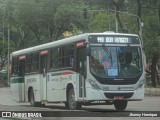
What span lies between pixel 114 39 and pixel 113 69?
1.31 metres

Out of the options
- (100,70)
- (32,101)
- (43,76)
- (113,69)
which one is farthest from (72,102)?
(32,101)

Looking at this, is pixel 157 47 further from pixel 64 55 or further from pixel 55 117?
pixel 55 117

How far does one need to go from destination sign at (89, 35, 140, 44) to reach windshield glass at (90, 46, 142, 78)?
0.95 ft

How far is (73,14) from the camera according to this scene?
58906 millimetres

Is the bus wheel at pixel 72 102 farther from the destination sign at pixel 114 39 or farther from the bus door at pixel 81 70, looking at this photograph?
the destination sign at pixel 114 39

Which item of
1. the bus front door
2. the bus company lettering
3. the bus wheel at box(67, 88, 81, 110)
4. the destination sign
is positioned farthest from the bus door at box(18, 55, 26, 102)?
the destination sign

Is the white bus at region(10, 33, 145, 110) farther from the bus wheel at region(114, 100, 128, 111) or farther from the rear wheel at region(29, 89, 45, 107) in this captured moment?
the rear wheel at region(29, 89, 45, 107)

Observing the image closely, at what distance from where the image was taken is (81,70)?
2020cm

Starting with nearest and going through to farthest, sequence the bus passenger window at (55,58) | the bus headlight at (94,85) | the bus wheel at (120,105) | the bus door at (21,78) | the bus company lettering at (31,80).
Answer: the bus headlight at (94,85) → the bus wheel at (120,105) → the bus passenger window at (55,58) → the bus company lettering at (31,80) → the bus door at (21,78)

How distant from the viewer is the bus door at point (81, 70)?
→ 19953 mm

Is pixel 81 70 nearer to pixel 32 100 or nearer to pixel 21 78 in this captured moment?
pixel 32 100

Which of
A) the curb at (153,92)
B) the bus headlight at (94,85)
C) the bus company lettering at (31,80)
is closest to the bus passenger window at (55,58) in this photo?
the bus company lettering at (31,80)

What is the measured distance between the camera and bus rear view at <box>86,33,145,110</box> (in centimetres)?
1959

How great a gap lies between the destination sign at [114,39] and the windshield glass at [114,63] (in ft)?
0.95
